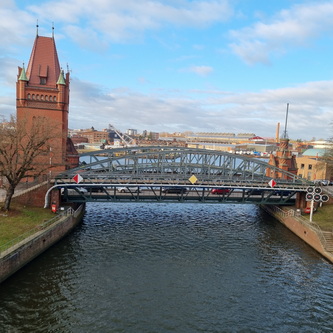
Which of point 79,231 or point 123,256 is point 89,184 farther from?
point 123,256

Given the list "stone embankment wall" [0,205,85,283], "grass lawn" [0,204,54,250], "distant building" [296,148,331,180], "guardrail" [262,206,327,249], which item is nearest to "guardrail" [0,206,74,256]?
"stone embankment wall" [0,205,85,283]

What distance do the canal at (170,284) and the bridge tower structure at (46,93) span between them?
44.7 feet

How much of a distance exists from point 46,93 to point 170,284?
117ft

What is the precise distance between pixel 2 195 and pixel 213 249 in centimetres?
2910

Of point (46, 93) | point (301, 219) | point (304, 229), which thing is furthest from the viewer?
point (46, 93)

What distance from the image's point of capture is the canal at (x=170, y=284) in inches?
845

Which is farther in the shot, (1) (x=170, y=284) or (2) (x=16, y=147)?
(2) (x=16, y=147)

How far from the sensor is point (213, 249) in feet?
Answer: 117

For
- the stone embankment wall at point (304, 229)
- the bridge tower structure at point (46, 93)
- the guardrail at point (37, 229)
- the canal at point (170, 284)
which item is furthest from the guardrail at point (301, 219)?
the bridge tower structure at point (46, 93)

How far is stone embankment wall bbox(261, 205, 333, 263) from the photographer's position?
3488cm

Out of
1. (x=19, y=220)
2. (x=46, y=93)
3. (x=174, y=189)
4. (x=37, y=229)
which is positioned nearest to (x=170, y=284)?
(x=37, y=229)

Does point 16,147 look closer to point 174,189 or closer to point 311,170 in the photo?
point 174,189

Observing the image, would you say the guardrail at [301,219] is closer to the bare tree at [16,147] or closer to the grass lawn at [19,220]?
the grass lawn at [19,220]

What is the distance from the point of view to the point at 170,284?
1057 inches
